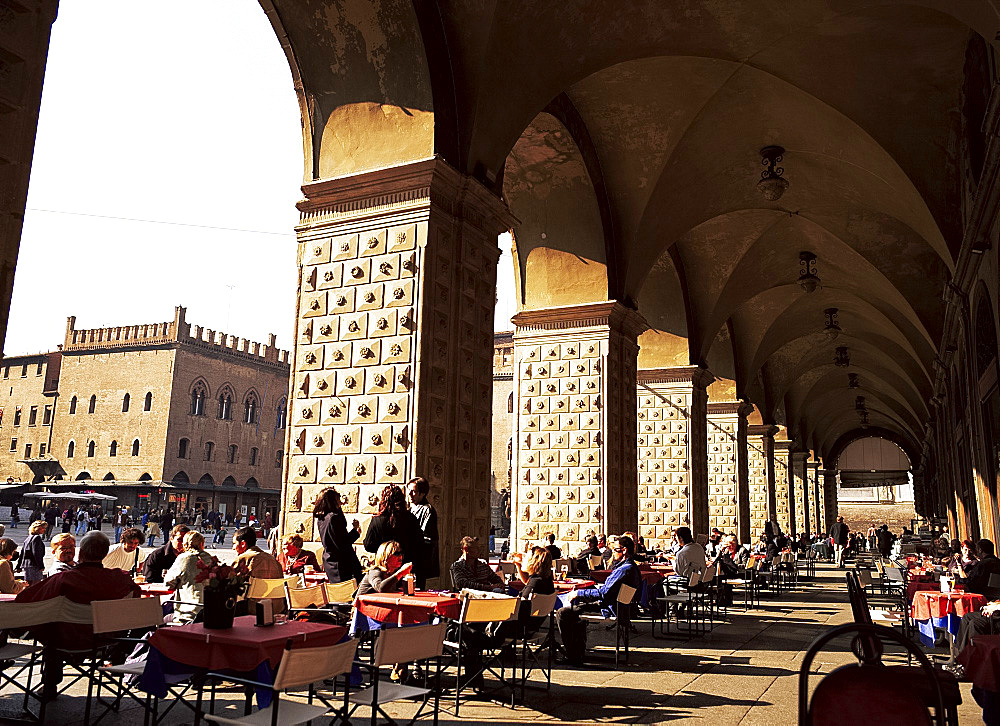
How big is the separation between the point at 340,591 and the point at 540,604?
5.21 ft

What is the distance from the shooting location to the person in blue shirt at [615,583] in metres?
8.05

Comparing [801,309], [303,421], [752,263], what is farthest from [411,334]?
[801,309]

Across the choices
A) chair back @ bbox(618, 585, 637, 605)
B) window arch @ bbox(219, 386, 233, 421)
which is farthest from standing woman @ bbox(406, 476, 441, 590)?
window arch @ bbox(219, 386, 233, 421)

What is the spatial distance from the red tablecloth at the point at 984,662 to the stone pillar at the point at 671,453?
1309 centimetres

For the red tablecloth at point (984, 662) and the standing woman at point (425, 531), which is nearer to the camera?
the red tablecloth at point (984, 662)

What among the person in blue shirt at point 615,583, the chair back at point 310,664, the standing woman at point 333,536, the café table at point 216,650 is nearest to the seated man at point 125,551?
the standing woman at point 333,536

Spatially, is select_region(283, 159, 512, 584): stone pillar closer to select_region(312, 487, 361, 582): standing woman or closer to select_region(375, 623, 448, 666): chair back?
select_region(312, 487, 361, 582): standing woman

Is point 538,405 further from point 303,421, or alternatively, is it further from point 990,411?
point 990,411

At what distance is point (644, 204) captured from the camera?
13.7 m

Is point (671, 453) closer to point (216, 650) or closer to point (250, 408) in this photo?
point (216, 650)

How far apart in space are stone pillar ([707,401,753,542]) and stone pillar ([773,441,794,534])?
10429mm

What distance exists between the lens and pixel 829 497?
5069 cm

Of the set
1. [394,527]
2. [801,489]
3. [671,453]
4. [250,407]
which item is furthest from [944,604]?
[250,407]

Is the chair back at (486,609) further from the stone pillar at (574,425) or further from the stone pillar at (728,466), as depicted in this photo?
the stone pillar at (728,466)
